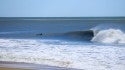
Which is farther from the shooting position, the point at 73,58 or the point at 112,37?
the point at 112,37

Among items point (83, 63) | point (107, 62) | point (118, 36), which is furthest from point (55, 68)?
point (118, 36)

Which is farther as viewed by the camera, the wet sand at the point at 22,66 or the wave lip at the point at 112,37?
the wave lip at the point at 112,37

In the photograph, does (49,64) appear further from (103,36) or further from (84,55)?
(103,36)

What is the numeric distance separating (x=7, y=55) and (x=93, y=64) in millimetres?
3341

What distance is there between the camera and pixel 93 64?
357 inches

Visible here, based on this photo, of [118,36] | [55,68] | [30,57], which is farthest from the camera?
[118,36]

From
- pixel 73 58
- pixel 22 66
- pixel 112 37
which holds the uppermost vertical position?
pixel 112 37

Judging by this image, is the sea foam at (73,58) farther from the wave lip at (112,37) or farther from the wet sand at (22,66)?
the wave lip at (112,37)

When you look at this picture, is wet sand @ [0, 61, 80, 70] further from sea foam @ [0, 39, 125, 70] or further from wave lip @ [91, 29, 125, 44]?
wave lip @ [91, 29, 125, 44]

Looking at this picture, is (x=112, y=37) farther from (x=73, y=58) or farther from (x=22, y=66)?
(x=22, y=66)

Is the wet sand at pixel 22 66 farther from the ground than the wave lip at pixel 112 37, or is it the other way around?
the wave lip at pixel 112 37

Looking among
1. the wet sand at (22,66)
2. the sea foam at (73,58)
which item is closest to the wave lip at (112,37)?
the sea foam at (73,58)

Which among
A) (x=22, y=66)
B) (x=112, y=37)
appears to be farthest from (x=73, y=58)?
(x=112, y=37)

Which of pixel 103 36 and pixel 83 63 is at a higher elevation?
pixel 103 36
